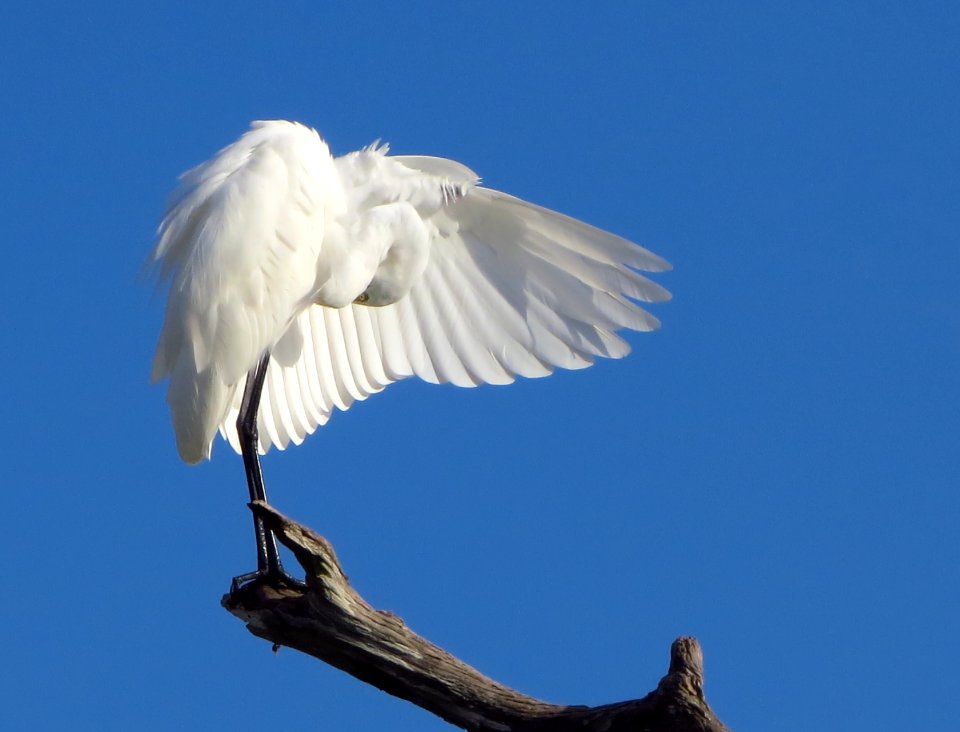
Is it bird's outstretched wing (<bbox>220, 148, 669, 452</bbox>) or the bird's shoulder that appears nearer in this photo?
the bird's shoulder

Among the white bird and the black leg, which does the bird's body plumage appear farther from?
the black leg

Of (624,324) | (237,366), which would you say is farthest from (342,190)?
(624,324)

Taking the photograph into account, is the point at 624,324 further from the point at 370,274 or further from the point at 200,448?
the point at 200,448

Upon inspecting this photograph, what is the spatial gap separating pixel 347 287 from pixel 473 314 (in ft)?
4.69

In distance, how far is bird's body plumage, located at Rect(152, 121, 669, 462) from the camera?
7.00m

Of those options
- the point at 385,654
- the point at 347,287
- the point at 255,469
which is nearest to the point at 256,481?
the point at 255,469

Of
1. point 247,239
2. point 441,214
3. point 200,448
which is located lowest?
point 200,448

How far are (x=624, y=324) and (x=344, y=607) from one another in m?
3.07

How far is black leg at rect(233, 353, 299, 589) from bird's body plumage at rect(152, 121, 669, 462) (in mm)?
112

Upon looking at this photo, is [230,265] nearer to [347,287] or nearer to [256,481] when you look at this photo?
[347,287]

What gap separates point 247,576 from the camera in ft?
22.3

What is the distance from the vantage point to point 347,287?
766cm

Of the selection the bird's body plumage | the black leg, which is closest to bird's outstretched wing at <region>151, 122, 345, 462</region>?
the bird's body plumage

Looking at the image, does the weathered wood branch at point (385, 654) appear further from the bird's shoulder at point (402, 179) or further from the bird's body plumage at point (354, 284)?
the bird's shoulder at point (402, 179)
